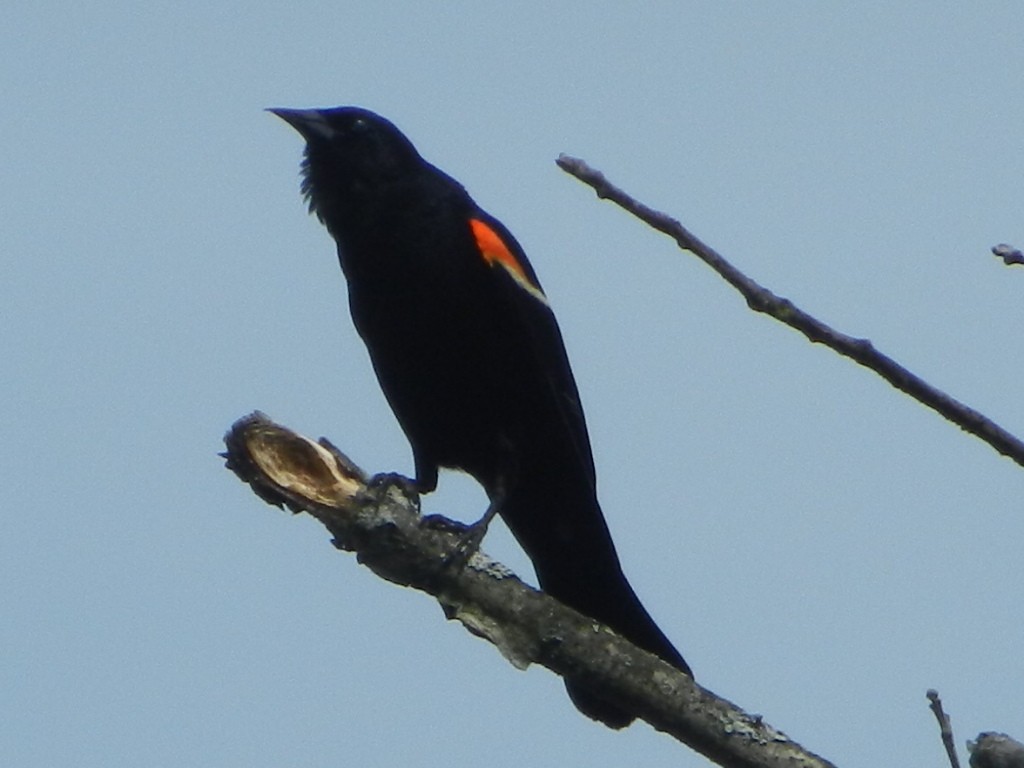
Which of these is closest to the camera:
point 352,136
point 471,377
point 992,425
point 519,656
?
point 992,425

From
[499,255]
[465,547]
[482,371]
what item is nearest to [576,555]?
[482,371]

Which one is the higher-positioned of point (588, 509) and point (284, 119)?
point (284, 119)

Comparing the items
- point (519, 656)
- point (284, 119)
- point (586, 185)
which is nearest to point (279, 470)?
point (519, 656)

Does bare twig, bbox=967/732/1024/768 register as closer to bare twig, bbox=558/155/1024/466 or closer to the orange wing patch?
bare twig, bbox=558/155/1024/466

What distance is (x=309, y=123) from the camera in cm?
535

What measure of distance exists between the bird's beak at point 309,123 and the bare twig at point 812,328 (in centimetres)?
320

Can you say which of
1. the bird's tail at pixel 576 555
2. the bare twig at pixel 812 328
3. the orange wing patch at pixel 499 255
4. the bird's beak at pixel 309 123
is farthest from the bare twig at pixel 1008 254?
the bird's beak at pixel 309 123

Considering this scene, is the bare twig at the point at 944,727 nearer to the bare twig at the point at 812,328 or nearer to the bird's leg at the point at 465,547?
the bare twig at the point at 812,328

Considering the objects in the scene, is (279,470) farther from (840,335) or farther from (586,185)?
(840,335)

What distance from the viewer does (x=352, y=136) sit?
17.4ft

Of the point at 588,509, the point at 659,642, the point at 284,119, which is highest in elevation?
the point at 284,119

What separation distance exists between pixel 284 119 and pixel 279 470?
2159mm

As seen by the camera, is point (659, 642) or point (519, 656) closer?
point (519, 656)

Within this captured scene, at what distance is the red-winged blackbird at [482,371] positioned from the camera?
4797mm
